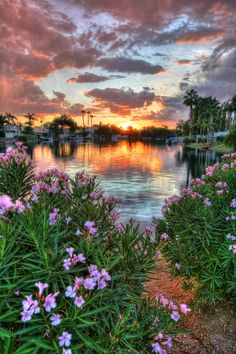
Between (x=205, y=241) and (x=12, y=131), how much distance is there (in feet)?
450

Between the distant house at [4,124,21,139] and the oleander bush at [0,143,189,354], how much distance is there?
128 metres

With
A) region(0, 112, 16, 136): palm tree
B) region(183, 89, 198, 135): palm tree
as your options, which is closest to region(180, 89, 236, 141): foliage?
region(183, 89, 198, 135): palm tree

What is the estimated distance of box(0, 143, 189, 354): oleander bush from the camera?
1.81 m

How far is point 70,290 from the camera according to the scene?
1.85 m

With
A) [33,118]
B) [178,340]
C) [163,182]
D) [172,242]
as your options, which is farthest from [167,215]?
[33,118]

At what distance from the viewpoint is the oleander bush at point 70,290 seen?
1814mm

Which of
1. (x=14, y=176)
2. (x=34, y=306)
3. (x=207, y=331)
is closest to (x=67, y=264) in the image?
(x=34, y=306)

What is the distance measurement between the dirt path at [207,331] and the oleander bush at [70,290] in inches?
34.7

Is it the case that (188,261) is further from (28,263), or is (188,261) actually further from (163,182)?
(163,182)

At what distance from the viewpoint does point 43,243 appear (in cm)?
222

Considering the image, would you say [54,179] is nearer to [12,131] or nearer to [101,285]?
[101,285]

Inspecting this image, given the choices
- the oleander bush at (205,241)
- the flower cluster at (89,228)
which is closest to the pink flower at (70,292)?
the flower cluster at (89,228)

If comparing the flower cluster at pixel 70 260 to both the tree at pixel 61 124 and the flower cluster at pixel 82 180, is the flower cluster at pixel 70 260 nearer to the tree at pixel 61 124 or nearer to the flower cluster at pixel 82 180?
the flower cluster at pixel 82 180

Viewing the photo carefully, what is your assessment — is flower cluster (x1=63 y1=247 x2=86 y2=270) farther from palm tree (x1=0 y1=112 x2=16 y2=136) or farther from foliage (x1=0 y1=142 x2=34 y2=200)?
palm tree (x1=0 y1=112 x2=16 y2=136)
